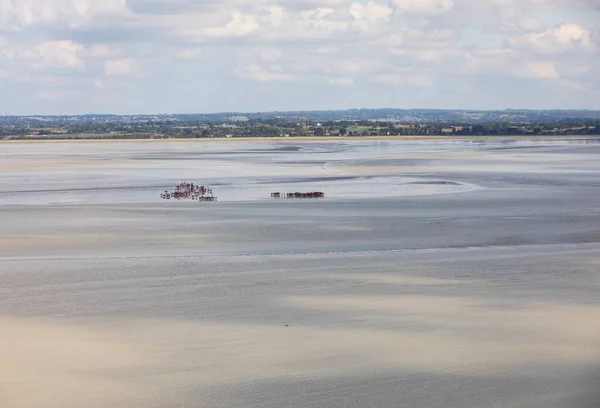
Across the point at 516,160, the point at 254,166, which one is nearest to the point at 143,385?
the point at 254,166

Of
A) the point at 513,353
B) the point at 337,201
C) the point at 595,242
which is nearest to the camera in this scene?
the point at 513,353

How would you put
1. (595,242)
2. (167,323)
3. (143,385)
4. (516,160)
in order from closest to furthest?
(143,385) < (167,323) < (595,242) < (516,160)

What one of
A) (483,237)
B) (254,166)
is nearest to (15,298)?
(483,237)

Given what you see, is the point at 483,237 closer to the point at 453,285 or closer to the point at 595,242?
the point at 595,242

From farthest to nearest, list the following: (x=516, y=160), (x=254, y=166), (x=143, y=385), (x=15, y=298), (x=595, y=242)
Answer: (x=516, y=160) → (x=254, y=166) → (x=595, y=242) → (x=15, y=298) → (x=143, y=385)

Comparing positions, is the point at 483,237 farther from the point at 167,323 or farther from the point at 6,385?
the point at 6,385

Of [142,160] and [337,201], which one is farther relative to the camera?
[142,160]
